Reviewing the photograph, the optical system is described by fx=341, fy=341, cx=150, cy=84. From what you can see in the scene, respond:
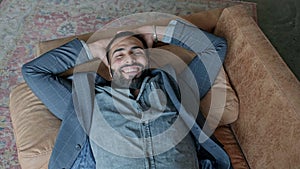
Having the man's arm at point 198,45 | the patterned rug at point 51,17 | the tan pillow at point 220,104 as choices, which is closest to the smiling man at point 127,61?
the man's arm at point 198,45

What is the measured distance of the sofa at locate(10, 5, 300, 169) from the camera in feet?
3.51

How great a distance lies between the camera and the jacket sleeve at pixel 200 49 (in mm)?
1306

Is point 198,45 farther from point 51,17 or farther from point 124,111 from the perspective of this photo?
point 51,17

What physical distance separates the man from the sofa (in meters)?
0.07

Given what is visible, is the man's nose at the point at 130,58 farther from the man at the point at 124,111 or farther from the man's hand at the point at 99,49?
the man's hand at the point at 99,49

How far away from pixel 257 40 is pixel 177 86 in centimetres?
35

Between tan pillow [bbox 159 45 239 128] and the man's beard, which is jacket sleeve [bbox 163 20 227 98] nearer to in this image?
tan pillow [bbox 159 45 239 128]

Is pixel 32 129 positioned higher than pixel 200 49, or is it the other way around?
pixel 200 49

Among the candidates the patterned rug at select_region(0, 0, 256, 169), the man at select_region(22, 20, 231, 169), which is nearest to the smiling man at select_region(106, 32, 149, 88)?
the man at select_region(22, 20, 231, 169)

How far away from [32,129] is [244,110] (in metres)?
0.79

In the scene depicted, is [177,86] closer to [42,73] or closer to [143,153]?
[143,153]

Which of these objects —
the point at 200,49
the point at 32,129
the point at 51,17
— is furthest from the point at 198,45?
the point at 51,17

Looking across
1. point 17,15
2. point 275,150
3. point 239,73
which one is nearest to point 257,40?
point 239,73

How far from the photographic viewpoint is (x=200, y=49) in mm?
1398
